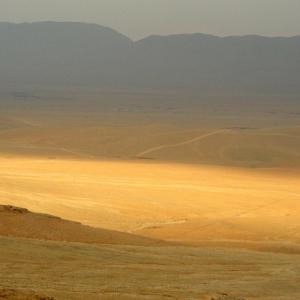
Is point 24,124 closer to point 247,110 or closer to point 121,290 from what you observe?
point 247,110

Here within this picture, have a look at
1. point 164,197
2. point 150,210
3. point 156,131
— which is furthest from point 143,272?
point 156,131

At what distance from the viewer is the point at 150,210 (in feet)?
95.5

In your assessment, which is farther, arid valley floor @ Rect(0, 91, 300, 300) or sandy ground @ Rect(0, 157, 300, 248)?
sandy ground @ Rect(0, 157, 300, 248)

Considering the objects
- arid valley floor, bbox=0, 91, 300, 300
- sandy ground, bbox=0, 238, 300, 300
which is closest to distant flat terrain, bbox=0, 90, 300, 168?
arid valley floor, bbox=0, 91, 300, 300

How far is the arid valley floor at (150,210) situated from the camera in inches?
569

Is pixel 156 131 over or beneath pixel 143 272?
over

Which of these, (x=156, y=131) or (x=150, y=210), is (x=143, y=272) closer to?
(x=150, y=210)

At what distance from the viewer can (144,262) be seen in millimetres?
16625

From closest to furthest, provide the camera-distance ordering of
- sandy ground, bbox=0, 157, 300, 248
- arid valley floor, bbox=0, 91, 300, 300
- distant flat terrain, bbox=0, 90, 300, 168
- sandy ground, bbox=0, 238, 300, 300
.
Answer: sandy ground, bbox=0, 238, 300, 300 < arid valley floor, bbox=0, 91, 300, 300 < sandy ground, bbox=0, 157, 300, 248 < distant flat terrain, bbox=0, 90, 300, 168

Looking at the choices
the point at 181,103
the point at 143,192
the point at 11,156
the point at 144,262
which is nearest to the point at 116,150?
the point at 11,156

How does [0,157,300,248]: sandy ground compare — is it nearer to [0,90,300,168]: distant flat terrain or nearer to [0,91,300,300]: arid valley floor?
[0,91,300,300]: arid valley floor

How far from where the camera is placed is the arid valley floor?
1445 cm

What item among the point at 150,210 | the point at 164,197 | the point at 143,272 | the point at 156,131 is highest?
the point at 156,131

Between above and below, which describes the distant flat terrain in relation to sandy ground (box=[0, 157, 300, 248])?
above
